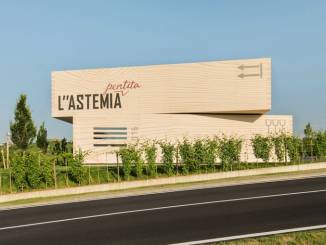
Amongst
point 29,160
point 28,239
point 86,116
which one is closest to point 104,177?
point 29,160

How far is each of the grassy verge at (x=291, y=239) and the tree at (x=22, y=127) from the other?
37.1m

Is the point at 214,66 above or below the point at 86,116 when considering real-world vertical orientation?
above

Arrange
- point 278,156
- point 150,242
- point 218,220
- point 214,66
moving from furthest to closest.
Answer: point 214,66 < point 278,156 < point 218,220 < point 150,242

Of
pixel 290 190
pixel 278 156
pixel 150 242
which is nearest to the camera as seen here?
pixel 150 242

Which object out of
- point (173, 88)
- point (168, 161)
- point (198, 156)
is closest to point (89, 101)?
point (173, 88)

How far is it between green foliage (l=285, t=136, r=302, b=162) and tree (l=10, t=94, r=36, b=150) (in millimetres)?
25003

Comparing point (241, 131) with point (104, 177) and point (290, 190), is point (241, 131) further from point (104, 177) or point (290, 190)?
point (290, 190)

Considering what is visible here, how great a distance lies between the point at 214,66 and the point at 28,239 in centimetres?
3210

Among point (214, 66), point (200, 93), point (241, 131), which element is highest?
point (214, 66)

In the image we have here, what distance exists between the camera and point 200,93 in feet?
127

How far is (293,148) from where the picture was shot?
96.2ft

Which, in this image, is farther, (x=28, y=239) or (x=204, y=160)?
(x=204, y=160)

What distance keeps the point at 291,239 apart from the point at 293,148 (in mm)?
23546

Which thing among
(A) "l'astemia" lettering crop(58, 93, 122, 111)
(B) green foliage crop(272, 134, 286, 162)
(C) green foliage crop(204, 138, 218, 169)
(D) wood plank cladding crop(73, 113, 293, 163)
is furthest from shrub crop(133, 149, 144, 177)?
(A) "l'astemia" lettering crop(58, 93, 122, 111)
